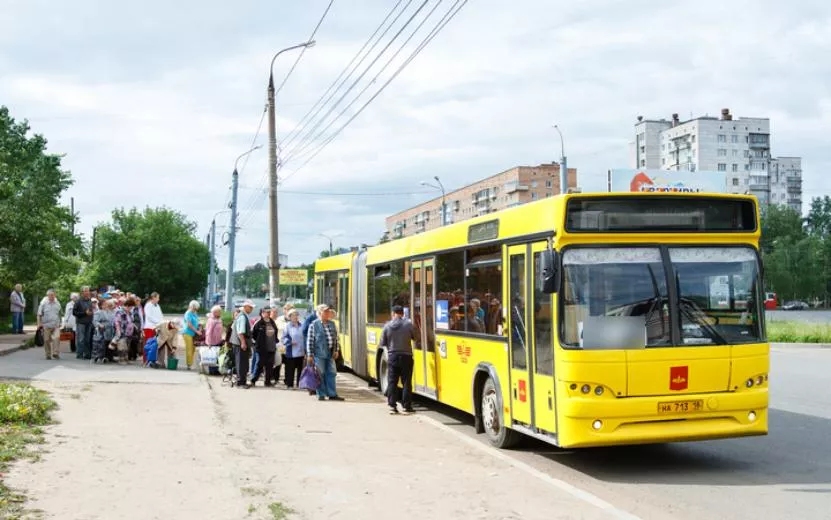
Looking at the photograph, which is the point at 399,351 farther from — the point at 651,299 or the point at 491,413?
the point at 651,299

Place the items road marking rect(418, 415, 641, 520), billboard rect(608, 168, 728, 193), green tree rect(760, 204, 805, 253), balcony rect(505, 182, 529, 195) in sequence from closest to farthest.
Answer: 1. road marking rect(418, 415, 641, 520)
2. billboard rect(608, 168, 728, 193)
3. balcony rect(505, 182, 529, 195)
4. green tree rect(760, 204, 805, 253)

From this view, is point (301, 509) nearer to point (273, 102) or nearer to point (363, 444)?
point (363, 444)

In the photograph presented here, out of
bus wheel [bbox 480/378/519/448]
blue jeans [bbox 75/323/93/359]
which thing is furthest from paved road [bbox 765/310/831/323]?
bus wheel [bbox 480/378/519/448]

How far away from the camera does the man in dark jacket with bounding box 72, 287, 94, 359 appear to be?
824 inches

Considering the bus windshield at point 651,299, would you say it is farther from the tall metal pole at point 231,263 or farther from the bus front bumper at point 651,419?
the tall metal pole at point 231,263

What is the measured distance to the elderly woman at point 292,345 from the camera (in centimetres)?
1759

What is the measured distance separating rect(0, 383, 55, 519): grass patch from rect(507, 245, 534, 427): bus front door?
493 centimetres

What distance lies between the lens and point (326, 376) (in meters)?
15.7

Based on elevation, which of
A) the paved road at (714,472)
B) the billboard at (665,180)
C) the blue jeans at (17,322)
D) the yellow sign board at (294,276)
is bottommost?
the paved road at (714,472)

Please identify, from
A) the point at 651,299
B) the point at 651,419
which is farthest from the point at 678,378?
the point at 651,299

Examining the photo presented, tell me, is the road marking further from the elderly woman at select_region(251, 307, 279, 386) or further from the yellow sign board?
the yellow sign board

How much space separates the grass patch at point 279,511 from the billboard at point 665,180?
32.6 meters

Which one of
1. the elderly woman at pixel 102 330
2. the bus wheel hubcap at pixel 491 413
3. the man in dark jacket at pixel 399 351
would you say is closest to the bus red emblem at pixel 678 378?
the bus wheel hubcap at pixel 491 413

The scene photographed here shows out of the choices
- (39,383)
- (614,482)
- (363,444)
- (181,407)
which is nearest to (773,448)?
(614,482)
